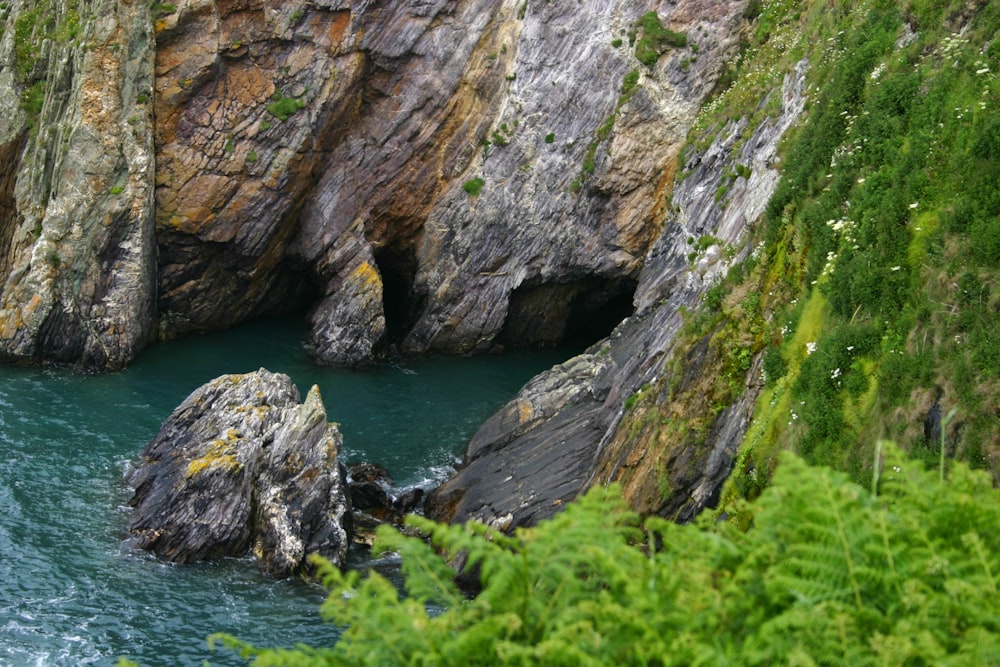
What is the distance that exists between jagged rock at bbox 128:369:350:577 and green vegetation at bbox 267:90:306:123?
60.9 feet

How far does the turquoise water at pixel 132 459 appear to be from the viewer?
22969mm

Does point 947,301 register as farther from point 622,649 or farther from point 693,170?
point 693,170

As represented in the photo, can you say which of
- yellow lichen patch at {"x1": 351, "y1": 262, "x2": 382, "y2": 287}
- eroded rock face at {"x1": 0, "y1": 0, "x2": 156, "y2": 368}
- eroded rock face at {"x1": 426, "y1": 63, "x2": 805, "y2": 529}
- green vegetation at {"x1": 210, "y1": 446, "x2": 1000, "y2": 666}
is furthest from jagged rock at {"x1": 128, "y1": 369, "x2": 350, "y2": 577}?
green vegetation at {"x1": 210, "y1": 446, "x2": 1000, "y2": 666}

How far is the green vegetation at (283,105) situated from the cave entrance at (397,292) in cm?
869

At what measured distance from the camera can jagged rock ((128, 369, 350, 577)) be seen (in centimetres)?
2712

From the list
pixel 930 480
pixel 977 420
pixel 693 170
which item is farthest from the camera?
pixel 693 170

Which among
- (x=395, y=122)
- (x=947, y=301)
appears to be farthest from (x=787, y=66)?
(x=395, y=122)

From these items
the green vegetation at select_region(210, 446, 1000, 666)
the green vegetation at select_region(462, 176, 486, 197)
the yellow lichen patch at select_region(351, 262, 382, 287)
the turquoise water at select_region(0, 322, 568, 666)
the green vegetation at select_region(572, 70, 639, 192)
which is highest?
the green vegetation at select_region(572, 70, 639, 192)

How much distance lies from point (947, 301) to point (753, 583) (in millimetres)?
9360

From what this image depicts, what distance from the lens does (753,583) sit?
7.57 meters

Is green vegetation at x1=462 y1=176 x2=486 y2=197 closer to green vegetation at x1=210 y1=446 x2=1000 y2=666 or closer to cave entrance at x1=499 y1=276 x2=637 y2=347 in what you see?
cave entrance at x1=499 y1=276 x2=637 y2=347

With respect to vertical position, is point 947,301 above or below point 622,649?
above

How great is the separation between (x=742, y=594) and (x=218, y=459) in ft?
78.4

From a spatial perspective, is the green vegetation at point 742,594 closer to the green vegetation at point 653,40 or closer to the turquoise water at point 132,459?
the turquoise water at point 132,459
